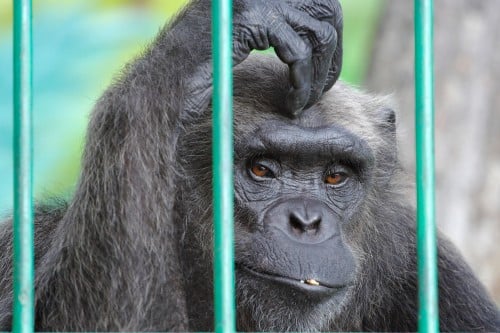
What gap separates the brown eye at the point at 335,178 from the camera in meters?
4.70

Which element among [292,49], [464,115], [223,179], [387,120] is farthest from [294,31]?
[464,115]

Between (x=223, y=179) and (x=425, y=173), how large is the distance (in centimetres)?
67

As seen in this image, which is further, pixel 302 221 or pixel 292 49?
pixel 302 221

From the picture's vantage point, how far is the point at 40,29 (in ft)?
34.6

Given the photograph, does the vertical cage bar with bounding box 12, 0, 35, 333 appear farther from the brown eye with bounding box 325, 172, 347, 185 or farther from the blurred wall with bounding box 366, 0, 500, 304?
A: the blurred wall with bounding box 366, 0, 500, 304

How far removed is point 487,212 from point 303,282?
210 inches

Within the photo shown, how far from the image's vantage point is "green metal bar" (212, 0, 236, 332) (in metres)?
3.22

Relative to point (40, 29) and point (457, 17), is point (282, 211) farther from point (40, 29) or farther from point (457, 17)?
point (40, 29)

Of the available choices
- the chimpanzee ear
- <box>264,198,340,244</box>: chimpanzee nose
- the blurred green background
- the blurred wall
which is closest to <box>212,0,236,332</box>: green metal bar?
<box>264,198,340,244</box>: chimpanzee nose

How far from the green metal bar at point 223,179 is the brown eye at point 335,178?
1484 millimetres

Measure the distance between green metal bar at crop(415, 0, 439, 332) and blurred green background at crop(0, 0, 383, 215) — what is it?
6639 millimetres

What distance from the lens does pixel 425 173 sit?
339 centimetres

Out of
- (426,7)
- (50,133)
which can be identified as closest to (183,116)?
(426,7)

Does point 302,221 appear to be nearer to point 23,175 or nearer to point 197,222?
point 197,222
